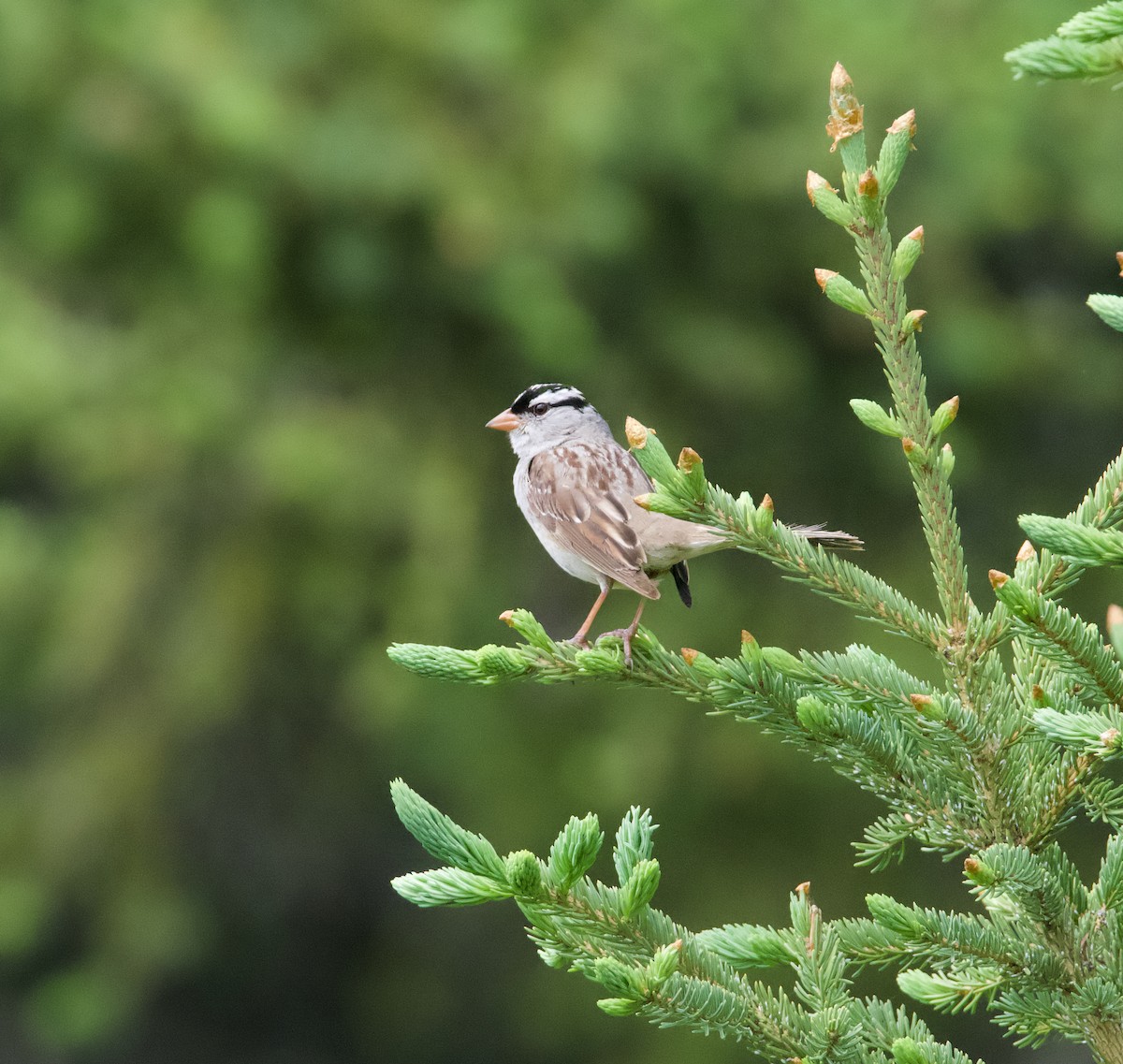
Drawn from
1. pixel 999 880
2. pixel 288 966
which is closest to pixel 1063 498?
pixel 288 966

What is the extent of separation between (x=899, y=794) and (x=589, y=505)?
179 cm

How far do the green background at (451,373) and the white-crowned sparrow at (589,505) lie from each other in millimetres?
1576

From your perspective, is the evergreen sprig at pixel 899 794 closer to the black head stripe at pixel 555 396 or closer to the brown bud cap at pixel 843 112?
the brown bud cap at pixel 843 112

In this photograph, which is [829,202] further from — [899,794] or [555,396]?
[555,396]

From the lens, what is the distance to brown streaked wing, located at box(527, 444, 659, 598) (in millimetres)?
3289

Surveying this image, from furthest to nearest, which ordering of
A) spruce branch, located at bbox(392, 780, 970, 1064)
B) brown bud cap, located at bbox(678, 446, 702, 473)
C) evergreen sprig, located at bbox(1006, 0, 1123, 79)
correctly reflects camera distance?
1. brown bud cap, located at bbox(678, 446, 702, 473)
2. spruce branch, located at bbox(392, 780, 970, 1064)
3. evergreen sprig, located at bbox(1006, 0, 1123, 79)

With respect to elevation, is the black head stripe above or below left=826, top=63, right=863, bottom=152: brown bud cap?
below

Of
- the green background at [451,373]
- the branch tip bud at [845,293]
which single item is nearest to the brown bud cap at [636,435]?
the branch tip bud at [845,293]

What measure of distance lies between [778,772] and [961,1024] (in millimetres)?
2913

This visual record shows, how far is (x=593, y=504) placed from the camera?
3564 millimetres

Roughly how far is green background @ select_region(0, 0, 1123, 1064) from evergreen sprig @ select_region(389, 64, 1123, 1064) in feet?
14.0

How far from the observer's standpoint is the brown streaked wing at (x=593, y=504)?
329 centimetres

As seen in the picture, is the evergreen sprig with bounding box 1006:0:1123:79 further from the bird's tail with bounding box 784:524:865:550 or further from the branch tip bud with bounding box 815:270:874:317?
the bird's tail with bounding box 784:524:865:550

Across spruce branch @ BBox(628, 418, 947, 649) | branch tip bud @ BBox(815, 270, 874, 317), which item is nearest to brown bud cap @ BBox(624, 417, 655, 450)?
spruce branch @ BBox(628, 418, 947, 649)
